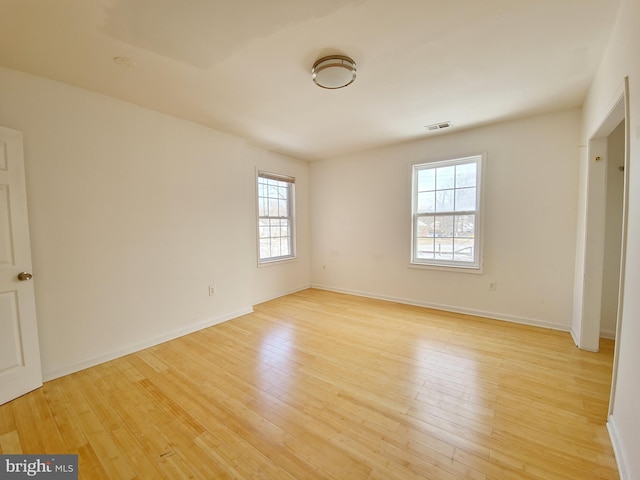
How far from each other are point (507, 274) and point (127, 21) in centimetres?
444

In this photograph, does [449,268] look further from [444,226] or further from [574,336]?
[574,336]

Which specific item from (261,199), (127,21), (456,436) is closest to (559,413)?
Answer: (456,436)

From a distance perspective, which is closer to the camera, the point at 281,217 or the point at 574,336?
the point at 574,336

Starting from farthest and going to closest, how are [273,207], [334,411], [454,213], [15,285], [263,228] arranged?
[273,207] < [263,228] < [454,213] < [15,285] < [334,411]

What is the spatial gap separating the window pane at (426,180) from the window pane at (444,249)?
2.66 ft

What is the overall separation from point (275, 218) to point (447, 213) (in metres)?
2.79

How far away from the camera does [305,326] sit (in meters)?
3.37

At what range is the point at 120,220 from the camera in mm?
2633

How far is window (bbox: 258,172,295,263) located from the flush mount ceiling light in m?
2.38

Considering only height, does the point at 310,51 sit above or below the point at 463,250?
above

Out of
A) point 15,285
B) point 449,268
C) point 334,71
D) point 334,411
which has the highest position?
point 334,71

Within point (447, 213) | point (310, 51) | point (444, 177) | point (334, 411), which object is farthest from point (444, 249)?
point (310, 51)

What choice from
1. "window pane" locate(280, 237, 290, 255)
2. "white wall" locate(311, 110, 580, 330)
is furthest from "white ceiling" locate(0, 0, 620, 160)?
"window pane" locate(280, 237, 290, 255)

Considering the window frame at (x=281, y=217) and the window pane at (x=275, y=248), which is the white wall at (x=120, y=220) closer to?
the window frame at (x=281, y=217)
